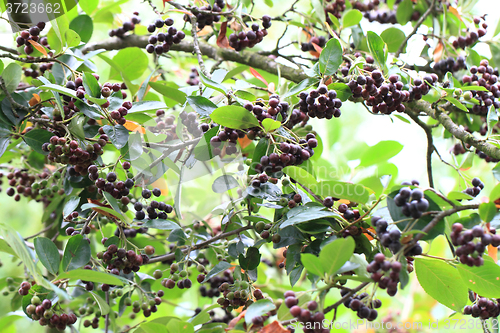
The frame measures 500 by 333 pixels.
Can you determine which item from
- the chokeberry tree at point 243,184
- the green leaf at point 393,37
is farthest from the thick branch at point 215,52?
the green leaf at point 393,37

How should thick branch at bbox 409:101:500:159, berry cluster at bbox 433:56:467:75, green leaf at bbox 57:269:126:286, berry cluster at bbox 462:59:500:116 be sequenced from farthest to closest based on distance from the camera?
berry cluster at bbox 433:56:467:75
berry cluster at bbox 462:59:500:116
thick branch at bbox 409:101:500:159
green leaf at bbox 57:269:126:286

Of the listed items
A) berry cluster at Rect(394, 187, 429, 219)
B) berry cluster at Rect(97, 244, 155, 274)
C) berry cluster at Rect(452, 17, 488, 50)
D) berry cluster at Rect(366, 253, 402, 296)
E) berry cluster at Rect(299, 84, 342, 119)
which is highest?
berry cluster at Rect(452, 17, 488, 50)

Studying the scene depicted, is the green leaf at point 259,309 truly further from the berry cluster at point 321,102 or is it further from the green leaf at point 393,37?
the green leaf at point 393,37

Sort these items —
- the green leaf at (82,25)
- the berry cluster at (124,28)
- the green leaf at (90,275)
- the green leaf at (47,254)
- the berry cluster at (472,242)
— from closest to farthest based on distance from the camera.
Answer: the berry cluster at (472,242) < the green leaf at (90,275) < the green leaf at (47,254) < the green leaf at (82,25) < the berry cluster at (124,28)

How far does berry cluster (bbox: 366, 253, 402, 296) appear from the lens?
0.63 meters

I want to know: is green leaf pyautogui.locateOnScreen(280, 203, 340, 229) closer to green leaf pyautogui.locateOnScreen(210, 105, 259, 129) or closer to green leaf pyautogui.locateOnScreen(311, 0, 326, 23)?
green leaf pyautogui.locateOnScreen(210, 105, 259, 129)

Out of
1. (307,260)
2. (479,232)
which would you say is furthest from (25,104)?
(479,232)

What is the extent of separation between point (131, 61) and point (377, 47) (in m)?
0.85

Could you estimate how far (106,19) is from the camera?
1.63 m

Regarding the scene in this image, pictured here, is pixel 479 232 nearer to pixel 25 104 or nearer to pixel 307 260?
pixel 307 260

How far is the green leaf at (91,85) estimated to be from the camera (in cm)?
95

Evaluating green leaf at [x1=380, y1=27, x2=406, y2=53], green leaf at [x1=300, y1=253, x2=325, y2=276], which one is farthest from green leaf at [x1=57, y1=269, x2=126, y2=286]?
green leaf at [x1=380, y1=27, x2=406, y2=53]

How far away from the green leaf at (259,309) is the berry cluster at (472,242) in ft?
1.14

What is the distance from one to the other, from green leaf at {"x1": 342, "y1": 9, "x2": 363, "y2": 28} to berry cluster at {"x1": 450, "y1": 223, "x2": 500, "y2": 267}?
93cm
